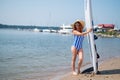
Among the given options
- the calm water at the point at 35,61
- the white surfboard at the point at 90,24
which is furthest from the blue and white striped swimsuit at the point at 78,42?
the calm water at the point at 35,61

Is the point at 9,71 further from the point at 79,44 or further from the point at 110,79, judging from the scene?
the point at 110,79

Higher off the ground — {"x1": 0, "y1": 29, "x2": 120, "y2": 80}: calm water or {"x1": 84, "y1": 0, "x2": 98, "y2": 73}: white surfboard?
{"x1": 84, "y1": 0, "x2": 98, "y2": 73}: white surfboard

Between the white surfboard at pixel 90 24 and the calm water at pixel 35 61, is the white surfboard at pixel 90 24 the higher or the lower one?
the higher one

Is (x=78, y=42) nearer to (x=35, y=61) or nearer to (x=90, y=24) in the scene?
(x=90, y=24)

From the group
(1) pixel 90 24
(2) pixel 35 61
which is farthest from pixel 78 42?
(2) pixel 35 61

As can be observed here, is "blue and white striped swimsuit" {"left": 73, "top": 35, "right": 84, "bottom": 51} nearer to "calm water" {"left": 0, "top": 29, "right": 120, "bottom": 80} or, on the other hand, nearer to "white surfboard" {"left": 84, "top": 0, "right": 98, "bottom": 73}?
"white surfboard" {"left": 84, "top": 0, "right": 98, "bottom": 73}

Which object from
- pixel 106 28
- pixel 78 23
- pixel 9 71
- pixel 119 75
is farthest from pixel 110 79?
pixel 106 28

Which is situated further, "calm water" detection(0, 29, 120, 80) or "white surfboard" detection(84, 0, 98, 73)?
"calm water" detection(0, 29, 120, 80)

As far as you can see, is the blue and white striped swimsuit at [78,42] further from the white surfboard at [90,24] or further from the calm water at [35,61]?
the calm water at [35,61]

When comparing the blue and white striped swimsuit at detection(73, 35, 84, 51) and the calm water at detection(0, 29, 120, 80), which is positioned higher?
the blue and white striped swimsuit at detection(73, 35, 84, 51)

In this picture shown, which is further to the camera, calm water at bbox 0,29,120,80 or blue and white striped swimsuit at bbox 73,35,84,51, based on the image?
calm water at bbox 0,29,120,80

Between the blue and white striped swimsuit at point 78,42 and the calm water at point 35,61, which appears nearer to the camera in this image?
the blue and white striped swimsuit at point 78,42

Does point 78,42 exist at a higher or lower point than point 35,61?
higher

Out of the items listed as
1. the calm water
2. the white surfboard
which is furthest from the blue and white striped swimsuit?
the calm water
